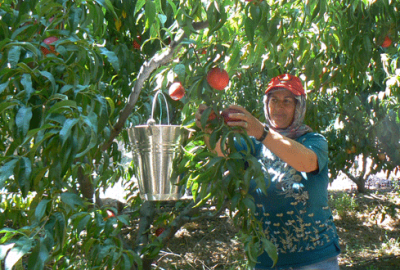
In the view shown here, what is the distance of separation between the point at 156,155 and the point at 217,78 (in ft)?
1.28

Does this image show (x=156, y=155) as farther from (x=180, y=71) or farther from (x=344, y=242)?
(x=344, y=242)

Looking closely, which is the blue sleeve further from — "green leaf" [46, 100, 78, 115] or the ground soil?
the ground soil

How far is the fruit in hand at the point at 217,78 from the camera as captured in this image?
3.42 feet

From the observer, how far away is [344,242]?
457cm

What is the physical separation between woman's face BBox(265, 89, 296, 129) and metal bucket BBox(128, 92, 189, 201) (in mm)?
433

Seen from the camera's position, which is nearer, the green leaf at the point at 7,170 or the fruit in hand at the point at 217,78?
the green leaf at the point at 7,170

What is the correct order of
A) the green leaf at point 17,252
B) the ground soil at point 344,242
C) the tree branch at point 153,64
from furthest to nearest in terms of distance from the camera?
the ground soil at point 344,242 < the tree branch at point 153,64 < the green leaf at point 17,252

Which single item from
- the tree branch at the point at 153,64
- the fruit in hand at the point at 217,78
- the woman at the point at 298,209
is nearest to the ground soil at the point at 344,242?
the woman at the point at 298,209

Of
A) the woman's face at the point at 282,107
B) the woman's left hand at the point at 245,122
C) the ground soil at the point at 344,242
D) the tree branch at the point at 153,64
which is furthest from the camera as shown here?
the ground soil at the point at 344,242

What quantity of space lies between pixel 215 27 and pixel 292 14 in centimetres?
59

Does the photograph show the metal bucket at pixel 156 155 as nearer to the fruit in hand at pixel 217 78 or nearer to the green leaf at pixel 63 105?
the fruit in hand at pixel 217 78

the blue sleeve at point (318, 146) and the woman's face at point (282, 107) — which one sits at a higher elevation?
the woman's face at point (282, 107)

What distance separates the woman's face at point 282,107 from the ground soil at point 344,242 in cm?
178

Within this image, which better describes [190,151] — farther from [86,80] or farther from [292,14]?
[292,14]
